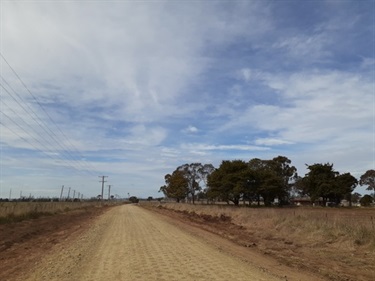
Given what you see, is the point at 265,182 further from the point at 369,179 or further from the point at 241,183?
the point at 369,179

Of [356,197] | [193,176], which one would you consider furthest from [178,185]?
[356,197]

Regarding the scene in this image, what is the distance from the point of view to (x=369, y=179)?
108m

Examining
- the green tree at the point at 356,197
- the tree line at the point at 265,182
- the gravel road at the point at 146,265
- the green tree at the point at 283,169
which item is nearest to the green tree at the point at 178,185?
the tree line at the point at 265,182

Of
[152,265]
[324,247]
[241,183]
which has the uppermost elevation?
[241,183]

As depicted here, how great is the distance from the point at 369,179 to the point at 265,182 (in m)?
54.1

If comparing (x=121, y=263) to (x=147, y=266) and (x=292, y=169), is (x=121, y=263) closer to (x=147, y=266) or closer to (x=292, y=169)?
(x=147, y=266)

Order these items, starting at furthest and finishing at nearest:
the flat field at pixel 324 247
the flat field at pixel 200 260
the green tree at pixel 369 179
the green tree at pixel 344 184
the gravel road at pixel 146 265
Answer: the green tree at pixel 369 179
the green tree at pixel 344 184
the flat field at pixel 324 247
the flat field at pixel 200 260
the gravel road at pixel 146 265

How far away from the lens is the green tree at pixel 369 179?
107500 millimetres

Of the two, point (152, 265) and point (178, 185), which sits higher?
point (178, 185)

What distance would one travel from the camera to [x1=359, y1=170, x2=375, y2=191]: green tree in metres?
108

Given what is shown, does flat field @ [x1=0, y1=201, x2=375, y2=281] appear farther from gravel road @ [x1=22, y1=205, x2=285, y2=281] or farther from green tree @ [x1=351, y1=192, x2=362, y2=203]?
green tree @ [x1=351, y1=192, x2=362, y2=203]

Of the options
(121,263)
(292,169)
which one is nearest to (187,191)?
(292,169)

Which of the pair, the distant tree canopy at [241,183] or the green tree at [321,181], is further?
the green tree at [321,181]

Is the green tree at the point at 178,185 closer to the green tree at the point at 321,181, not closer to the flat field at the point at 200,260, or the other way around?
the green tree at the point at 321,181
